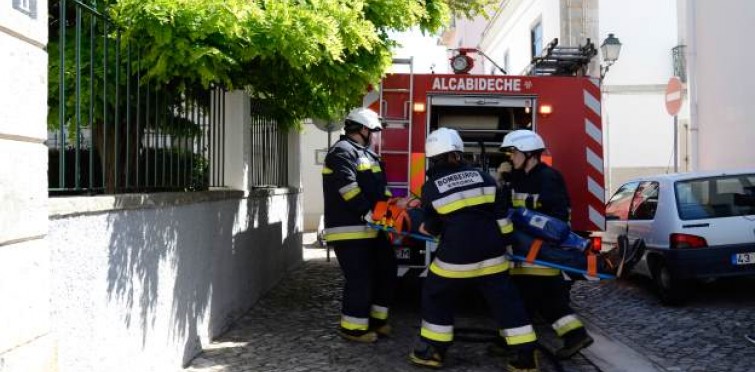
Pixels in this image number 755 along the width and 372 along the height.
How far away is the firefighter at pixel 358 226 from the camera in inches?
230

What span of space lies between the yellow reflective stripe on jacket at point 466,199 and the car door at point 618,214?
424 cm

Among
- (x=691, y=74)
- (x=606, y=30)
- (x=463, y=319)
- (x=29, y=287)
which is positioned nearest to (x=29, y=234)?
(x=29, y=287)

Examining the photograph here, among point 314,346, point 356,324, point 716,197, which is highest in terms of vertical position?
point 716,197

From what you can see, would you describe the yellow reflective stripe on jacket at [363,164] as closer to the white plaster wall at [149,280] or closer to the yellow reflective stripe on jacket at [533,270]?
the white plaster wall at [149,280]

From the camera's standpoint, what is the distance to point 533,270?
5441 mm

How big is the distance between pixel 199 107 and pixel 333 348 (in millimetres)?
2294

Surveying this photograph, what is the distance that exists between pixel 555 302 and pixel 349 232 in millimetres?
1723

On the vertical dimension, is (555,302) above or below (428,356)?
above

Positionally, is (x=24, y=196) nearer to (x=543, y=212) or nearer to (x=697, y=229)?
(x=543, y=212)

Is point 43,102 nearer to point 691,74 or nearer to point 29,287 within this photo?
point 29,287

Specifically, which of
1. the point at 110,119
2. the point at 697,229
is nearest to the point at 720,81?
the point at 697,229

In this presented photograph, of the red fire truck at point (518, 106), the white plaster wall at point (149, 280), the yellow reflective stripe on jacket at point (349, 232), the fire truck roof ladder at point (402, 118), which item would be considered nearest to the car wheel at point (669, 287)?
the red fire truck at point (518, 106)

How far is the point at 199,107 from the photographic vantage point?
6113mm

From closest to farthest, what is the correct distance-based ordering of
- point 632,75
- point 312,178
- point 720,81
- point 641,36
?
point 720,81 → point 641,36 → point 632,75 → point 312,178
